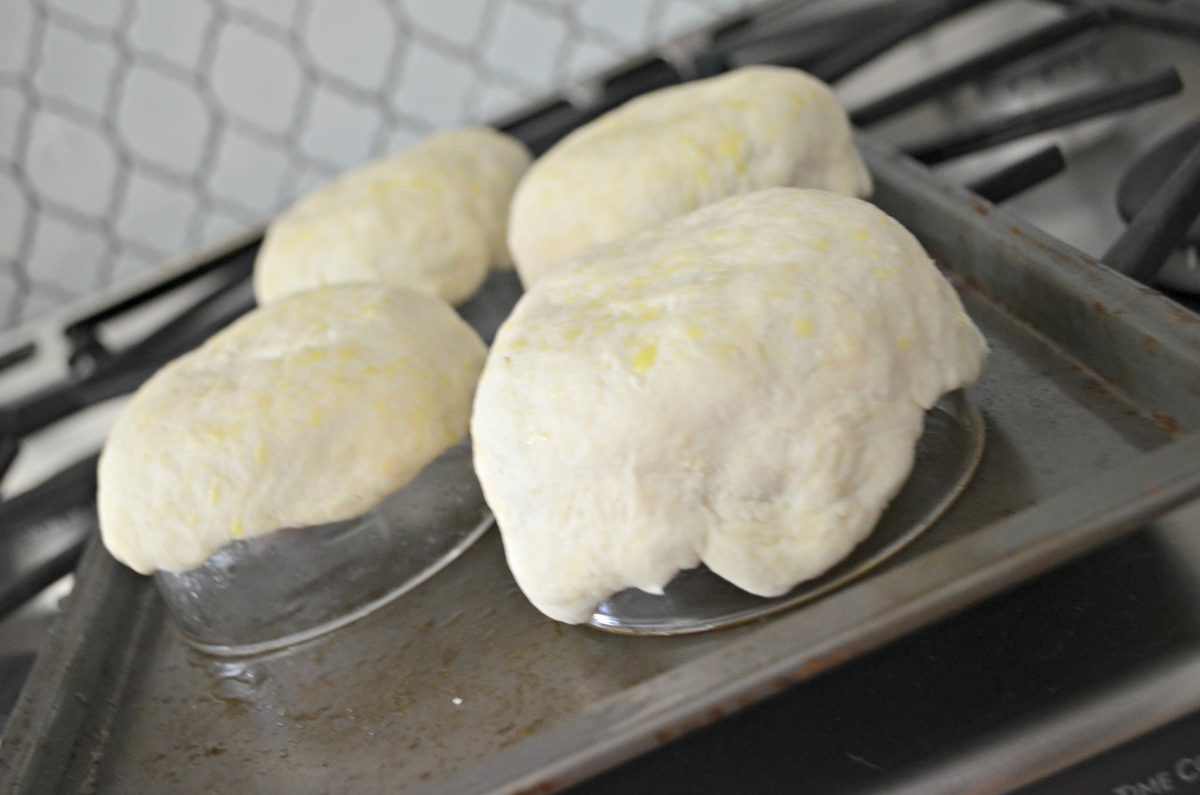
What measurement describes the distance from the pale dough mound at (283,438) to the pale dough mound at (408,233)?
198 millimetres

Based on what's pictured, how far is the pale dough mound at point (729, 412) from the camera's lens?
62 cm

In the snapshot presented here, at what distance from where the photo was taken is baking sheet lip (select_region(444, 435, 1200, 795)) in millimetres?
533

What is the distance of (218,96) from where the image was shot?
57.4 inches

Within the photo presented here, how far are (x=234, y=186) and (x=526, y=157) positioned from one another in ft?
1.66

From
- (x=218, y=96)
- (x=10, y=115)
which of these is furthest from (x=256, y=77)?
(x=10, y=115)

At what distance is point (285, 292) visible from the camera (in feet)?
3.55

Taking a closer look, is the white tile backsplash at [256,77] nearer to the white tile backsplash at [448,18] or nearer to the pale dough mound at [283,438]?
the white tile backsplash at [448,18]

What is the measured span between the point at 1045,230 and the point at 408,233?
21.9 inches

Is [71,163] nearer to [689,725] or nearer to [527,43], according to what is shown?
[527,43]

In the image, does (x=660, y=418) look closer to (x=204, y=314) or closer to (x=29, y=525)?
(x=29, y=525)

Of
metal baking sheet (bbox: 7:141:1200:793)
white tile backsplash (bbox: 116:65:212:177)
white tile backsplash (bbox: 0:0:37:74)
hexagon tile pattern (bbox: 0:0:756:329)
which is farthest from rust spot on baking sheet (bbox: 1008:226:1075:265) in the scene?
white tile backsplash (bbox: 0:0:37:74)

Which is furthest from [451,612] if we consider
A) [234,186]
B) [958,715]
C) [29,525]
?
[234,186]

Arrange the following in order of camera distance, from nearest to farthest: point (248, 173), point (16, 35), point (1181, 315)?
1. point (1181, 315)
2. point (16, 35)
3. point (248, 173)

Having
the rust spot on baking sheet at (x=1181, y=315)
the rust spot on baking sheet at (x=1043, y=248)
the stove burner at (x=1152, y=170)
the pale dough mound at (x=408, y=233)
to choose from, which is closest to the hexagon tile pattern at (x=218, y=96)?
the pale dough mound at (x=408, y=233)
